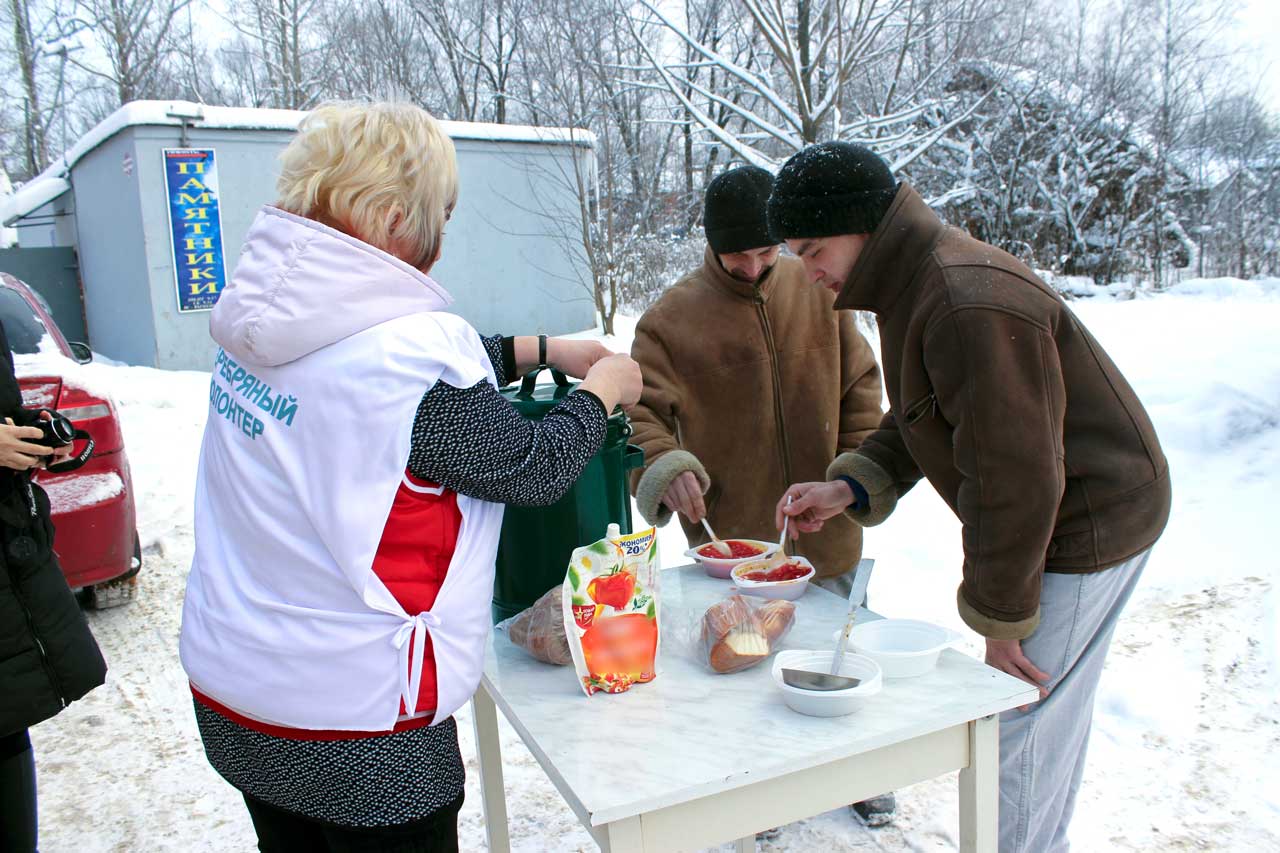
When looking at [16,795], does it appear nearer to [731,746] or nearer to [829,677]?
[731,746]

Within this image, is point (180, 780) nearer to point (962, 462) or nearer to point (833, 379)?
point (833, 379)

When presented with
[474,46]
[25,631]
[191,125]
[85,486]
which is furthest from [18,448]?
[474,46]

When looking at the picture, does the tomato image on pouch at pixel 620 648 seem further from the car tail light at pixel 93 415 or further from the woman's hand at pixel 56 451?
the car tail light at pixel 93 415

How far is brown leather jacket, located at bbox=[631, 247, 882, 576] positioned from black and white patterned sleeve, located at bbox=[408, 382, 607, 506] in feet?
4.14

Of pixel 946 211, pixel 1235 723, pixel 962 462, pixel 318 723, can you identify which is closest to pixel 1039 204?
pixel 946 211

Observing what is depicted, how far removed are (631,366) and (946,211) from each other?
12221mm

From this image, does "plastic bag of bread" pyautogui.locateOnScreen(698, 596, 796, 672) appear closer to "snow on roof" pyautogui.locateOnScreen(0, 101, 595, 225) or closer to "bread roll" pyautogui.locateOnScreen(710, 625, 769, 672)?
"bread roll" pyautogui.locateOnScreen(710, 625, 769, 672)

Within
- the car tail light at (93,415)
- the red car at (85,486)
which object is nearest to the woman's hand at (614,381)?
the red car at (85,486)

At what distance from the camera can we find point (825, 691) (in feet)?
4.86

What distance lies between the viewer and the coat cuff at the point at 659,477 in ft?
7.82

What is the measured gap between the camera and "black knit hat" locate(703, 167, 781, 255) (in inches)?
103

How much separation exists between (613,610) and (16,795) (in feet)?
5.28

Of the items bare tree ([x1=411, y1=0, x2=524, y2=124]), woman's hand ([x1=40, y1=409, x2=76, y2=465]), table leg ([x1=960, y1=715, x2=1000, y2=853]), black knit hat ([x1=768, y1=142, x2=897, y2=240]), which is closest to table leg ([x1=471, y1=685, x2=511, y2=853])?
table leg ([x1=960, y1=715, x2=1000, y2=853])

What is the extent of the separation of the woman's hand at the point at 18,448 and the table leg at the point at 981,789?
2.07m
